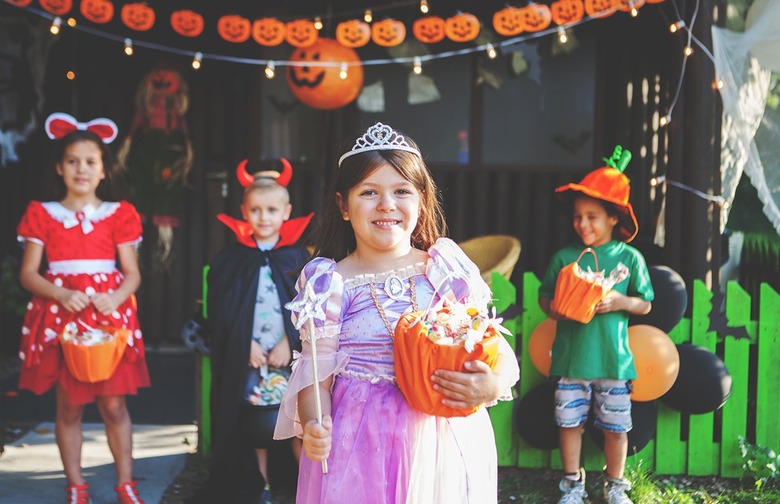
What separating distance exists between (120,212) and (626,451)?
277cm

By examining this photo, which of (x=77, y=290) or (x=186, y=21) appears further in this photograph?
(x=186, y=21)

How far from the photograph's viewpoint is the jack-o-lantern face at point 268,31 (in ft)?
19.1

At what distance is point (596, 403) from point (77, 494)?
8.38 ft

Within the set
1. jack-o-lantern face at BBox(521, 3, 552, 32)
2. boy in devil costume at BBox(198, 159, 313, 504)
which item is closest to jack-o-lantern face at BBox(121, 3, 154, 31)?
boy in devil costume at BBox(198, 159, 313, 504)

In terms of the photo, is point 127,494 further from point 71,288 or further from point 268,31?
point 268,31

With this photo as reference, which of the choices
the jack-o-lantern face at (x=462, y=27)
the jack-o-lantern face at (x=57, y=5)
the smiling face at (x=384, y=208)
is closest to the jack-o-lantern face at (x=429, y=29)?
the jack-o-lantern face at (x=462, y=27)

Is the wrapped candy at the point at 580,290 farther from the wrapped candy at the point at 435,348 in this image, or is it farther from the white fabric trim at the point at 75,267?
the white fabric trim at the point at 75,267

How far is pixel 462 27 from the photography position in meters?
5.81

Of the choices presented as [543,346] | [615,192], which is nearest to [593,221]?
[615,192]

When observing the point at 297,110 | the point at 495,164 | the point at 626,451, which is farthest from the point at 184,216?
the point at 626,451

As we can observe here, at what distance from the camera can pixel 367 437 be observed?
93.5 inches

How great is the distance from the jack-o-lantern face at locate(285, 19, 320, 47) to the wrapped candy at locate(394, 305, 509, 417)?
401cm

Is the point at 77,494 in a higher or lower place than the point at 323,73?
lower

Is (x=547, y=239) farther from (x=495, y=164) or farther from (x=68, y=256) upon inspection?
(x=68, y=256)
